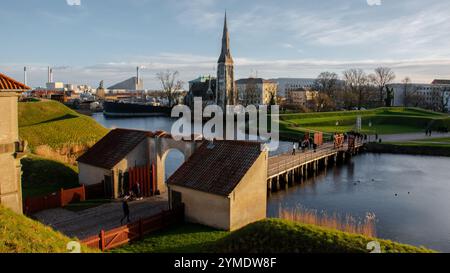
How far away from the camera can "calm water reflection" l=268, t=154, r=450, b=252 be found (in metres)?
21.8

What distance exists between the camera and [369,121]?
2881 inches

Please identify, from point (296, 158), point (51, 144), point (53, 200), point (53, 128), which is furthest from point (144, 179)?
point (53, 128)

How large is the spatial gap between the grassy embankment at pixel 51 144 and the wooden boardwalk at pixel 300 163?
15764 millimetres

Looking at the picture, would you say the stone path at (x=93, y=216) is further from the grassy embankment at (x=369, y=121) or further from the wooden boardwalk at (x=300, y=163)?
the grassy embankment at (x=369, y=121)

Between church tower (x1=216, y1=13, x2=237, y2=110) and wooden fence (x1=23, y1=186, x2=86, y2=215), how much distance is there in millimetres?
84591

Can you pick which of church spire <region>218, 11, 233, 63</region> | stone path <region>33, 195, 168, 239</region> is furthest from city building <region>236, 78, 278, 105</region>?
stone path <region>33, 195, 168, 239</region>

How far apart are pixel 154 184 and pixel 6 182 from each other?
943 centimetres

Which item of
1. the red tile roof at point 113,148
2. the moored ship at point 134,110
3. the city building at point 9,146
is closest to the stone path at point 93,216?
the city building at point 9,146

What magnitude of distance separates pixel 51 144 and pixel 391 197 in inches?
1224

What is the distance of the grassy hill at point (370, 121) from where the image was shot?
6425 cm

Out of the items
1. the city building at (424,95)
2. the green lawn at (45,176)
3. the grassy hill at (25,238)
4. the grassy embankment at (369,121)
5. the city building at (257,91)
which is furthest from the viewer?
the city building at (257,91)

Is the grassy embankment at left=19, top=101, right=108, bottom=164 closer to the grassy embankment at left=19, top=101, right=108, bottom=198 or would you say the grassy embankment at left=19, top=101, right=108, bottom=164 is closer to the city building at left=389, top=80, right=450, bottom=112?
the grassy embankment at left=19, top=101, right=108, bottom=198

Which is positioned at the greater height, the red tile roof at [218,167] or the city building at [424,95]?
the city building at [424,95]
